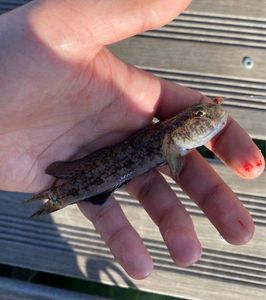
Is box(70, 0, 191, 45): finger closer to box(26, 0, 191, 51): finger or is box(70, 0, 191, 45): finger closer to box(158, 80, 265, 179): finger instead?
box(26, 0, 191, 51): finger

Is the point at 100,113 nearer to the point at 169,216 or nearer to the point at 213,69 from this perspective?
the point at 169,216

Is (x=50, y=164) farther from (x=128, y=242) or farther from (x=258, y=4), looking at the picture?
(x=258, y=4)

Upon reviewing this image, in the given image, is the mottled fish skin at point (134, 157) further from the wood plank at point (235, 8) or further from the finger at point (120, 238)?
the wood plank at point (235, 8)

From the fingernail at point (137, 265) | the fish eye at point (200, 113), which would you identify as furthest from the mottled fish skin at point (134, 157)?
the fingernail at point (137, 265)

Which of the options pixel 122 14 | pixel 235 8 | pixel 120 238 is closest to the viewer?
pixel 122 14

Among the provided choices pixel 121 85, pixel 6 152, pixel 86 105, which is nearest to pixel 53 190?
pixel 6 152

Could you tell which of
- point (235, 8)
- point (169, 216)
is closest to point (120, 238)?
point (169, 216)
